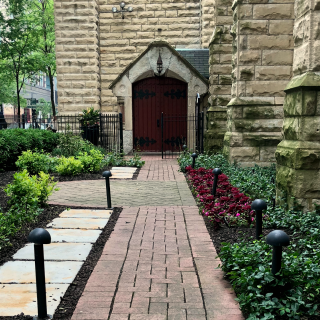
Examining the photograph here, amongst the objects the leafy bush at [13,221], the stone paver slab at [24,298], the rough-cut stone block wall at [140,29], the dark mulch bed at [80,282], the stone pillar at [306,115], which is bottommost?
the dark mulch bed at [80,282]

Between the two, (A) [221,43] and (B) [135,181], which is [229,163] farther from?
(A) [221,43]

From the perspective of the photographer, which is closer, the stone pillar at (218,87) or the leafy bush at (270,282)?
the leafy bush at (270,282)

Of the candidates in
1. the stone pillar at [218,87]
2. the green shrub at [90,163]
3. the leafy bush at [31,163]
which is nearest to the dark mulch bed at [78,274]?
the leafy bush at [31,163]

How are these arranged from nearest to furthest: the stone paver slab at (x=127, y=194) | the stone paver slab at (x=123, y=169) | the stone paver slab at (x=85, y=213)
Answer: the stone paver slab at (x=85, y=213)
the stone paver slab at (x=127, y=194)
the stone paver slab at (x=123, y=169)

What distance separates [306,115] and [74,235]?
322cm

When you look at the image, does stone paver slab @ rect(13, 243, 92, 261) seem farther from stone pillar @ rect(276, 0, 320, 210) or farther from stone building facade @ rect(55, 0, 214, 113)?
stone building facade @ rect(55, 0, 214, 113)

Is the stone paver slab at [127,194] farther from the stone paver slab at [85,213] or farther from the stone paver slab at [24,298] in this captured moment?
the stone paver slab at [24,298]

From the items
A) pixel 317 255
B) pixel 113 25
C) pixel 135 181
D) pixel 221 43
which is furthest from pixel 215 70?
pixel 317 255

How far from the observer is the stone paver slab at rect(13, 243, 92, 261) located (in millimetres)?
3715

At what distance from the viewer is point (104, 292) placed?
117 inches

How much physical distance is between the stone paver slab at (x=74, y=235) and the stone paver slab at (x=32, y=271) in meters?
0.68

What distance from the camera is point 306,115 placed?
4480 mm

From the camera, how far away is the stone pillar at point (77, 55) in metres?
15.1

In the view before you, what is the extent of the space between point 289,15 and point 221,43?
3.52m
